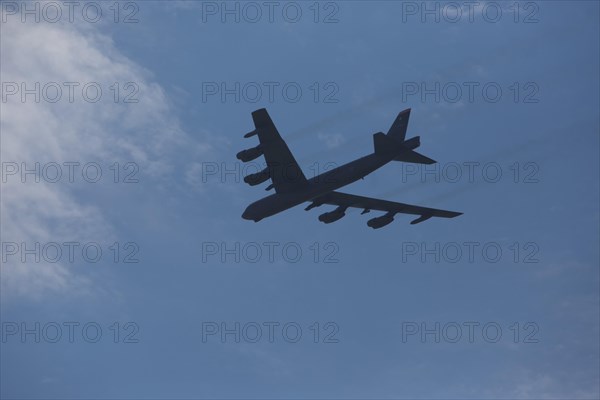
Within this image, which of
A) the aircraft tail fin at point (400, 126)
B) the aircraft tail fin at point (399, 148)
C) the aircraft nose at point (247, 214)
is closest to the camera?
the aircraft tail fin at point (399, 148)

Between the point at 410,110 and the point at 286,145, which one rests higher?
the point at 410,110

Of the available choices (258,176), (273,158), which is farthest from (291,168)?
(258,176)

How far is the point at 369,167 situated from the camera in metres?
59.5

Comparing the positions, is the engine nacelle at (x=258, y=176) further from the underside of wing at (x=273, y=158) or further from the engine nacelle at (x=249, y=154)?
the engine nacelle at (x=249, y=154)

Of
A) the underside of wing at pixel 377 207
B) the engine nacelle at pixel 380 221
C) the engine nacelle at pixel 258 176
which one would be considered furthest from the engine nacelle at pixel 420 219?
the engine nacelle at pixel 258 176

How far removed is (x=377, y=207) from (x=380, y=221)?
1.30 m

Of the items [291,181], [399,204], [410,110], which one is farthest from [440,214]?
[291,181]

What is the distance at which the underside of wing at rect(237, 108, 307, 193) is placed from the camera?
57656mm

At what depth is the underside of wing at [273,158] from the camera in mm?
57656

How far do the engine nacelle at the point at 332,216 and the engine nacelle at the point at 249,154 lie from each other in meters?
9.39

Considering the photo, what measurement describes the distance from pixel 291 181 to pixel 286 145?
2.73 meters

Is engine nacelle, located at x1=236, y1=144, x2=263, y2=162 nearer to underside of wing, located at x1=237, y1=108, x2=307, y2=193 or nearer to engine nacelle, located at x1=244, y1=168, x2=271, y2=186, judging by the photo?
underside of wing, located at x1=237, y1=108, x2=307, y2=193

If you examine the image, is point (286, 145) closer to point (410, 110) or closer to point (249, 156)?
point (249, 156)

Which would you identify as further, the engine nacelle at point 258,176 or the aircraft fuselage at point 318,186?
the aircraft fuselage at point 318,186
